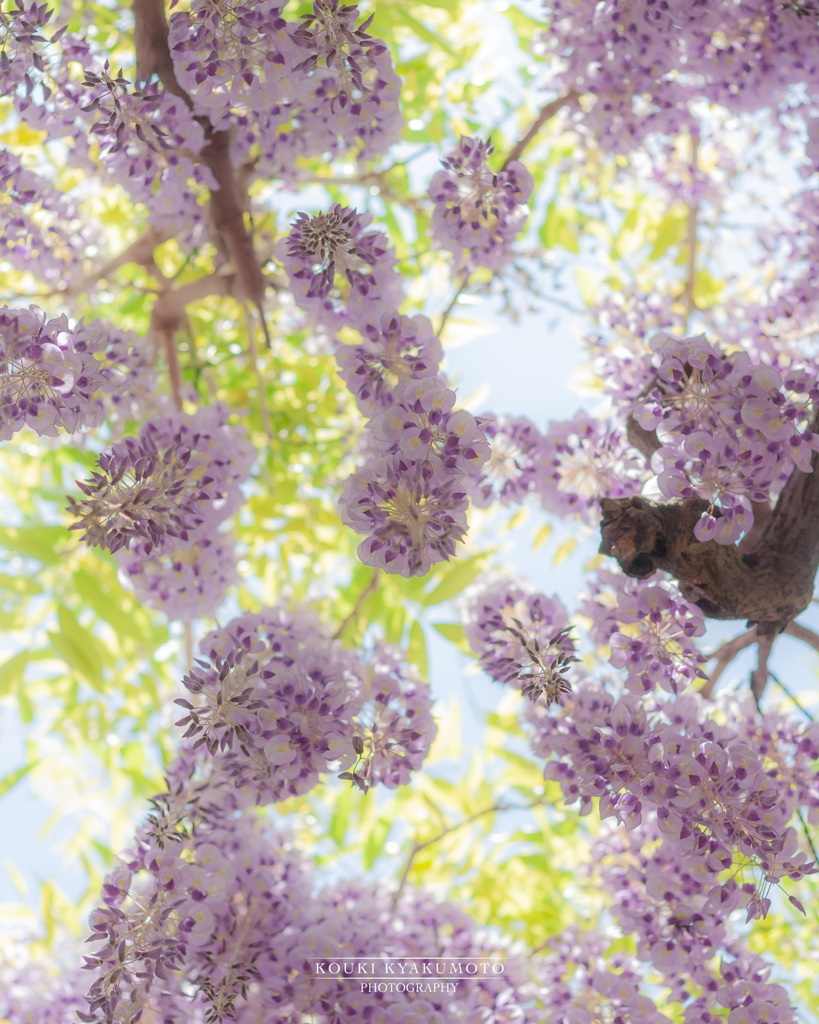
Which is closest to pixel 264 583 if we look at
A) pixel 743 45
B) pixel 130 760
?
pixel 130 760

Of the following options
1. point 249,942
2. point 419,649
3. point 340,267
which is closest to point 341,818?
point 419,649

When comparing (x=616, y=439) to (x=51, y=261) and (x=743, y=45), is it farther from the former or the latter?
(x=51, y=261)

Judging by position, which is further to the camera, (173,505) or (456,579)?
(456,579)

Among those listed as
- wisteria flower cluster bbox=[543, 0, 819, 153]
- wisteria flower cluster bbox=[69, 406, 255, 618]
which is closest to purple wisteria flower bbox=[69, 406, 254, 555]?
wisteria flower cluster bbox=[69, 406, 255, 618]

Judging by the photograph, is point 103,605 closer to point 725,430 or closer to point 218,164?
point 218,164

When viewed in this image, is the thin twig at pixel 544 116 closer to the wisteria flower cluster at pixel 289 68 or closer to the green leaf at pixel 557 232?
the wisteria flower cluster at pixel 289 68

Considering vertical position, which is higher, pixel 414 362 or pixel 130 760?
pixel 414 362

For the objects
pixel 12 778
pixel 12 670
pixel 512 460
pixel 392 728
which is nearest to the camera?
pixel 392 728
